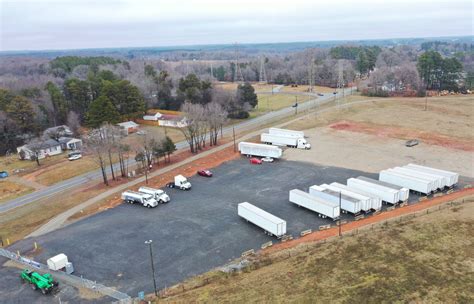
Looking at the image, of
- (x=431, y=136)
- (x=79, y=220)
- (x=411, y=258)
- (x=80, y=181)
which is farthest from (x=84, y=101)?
(x=411, y=258)

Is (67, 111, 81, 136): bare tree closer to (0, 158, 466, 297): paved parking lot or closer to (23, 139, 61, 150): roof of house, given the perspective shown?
(23, 139, 61, 150): roof of house

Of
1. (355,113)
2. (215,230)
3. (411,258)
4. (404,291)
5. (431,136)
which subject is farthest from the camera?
(355,113)

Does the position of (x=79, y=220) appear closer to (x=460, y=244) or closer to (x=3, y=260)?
(x=3, y=260)

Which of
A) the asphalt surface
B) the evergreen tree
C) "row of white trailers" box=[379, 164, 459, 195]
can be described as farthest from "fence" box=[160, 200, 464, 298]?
the evergreen tree

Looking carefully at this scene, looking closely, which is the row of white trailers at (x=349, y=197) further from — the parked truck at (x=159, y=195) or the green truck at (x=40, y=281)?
the green truck at (x=40, y=281)

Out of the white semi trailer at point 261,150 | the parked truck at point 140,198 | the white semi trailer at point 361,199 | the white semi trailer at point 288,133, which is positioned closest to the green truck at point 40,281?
the parked truck at point 140,198

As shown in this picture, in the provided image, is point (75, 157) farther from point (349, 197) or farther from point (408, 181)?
point (408, 181)
